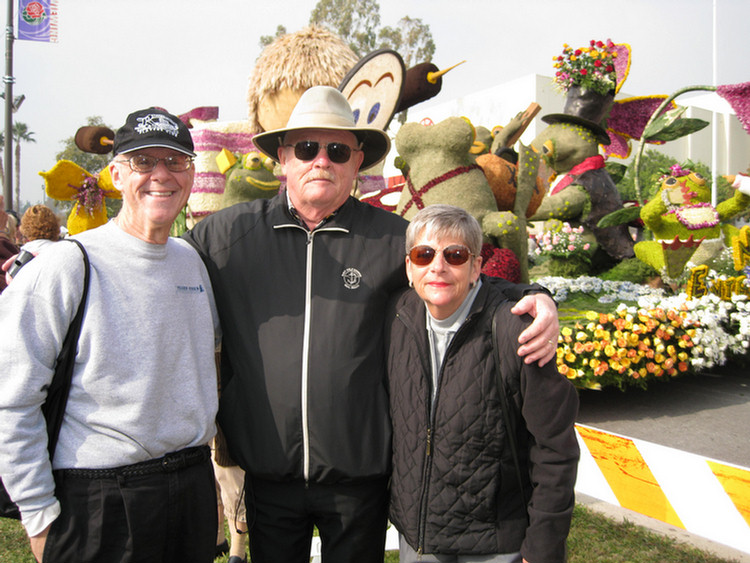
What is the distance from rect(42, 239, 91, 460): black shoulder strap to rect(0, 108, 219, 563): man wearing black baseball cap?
0.02m

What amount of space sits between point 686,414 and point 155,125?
17.4 ft

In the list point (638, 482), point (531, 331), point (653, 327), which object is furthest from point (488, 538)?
point (653, 327)

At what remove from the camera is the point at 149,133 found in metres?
1.75

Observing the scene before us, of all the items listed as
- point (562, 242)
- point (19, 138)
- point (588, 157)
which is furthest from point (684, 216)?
point (19, 138)

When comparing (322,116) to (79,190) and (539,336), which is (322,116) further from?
(79,190)

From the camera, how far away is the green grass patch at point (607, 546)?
297 cm

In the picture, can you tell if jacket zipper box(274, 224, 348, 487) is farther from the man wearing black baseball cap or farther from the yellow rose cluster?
the yellow rose cluster

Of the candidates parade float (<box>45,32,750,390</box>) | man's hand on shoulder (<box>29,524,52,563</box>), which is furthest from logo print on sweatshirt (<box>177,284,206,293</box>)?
parade float (<box>45,32,750,390</box>)

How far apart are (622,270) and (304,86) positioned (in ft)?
21.9

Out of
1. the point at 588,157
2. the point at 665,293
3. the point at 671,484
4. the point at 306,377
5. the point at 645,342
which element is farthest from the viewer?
the point at 588,157

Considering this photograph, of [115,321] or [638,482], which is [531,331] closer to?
[115,321]

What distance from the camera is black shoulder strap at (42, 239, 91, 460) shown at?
159 centimetres

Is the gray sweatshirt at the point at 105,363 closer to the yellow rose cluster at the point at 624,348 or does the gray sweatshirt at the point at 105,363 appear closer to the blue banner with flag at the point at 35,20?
the yellow rose cluster at the point at 624,348

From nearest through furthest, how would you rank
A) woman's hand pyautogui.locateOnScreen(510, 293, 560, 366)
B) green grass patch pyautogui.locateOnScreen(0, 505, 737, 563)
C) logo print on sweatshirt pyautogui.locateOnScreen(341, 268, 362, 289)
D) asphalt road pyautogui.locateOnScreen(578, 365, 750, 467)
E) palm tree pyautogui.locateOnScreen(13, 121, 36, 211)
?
woman's hand pyautogui.locateOnScreen(510, 293, 560, 366)
logo print on sweatshirt pyautogui.locateOnScreen(341, 268, 362, 289)
green grass patch pyautogui.locateOnScreen(0, 505, 737, 563)
asphalt road pyautogui.locateOnScreen(578, 365, 750, 467)
palm tree pyautogui.locateOnScreen(13, 121, 36, 211)
